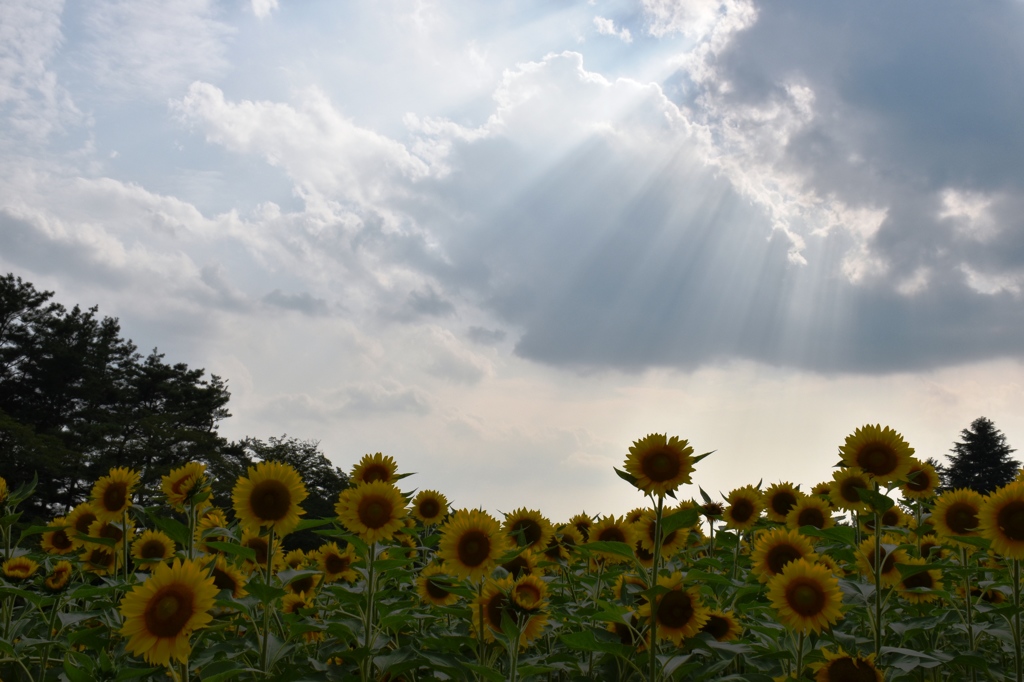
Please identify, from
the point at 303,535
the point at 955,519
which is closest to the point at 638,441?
the point at 955,519

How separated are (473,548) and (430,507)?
2524 millimetres

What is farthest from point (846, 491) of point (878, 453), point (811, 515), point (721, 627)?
point (721, 627)

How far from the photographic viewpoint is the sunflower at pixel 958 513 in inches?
229

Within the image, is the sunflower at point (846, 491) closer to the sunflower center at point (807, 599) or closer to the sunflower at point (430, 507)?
the sunflower center at point (807, 599)

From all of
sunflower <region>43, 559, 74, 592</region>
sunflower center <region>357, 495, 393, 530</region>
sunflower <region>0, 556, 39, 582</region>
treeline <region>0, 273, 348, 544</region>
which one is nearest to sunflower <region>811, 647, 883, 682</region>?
sunflower center <region>357, 495, 393, 530</region>

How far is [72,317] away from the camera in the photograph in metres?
52.6

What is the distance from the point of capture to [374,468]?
596 centimetres

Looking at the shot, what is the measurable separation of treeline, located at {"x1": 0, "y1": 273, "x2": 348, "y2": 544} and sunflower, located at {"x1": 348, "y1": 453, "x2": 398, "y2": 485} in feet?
128

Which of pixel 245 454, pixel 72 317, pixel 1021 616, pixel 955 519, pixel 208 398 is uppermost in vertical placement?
pixel 72 317

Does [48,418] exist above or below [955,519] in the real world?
above

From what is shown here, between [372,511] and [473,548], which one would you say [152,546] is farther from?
[473,548]

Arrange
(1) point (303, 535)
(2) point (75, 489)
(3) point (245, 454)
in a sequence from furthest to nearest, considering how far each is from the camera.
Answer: (3) point (245, 454)
(2) point (75, 489)
(1) point (303, 535)

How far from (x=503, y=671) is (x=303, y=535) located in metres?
39.5

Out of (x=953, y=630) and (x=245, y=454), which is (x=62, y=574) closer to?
(x=953, y=630)
